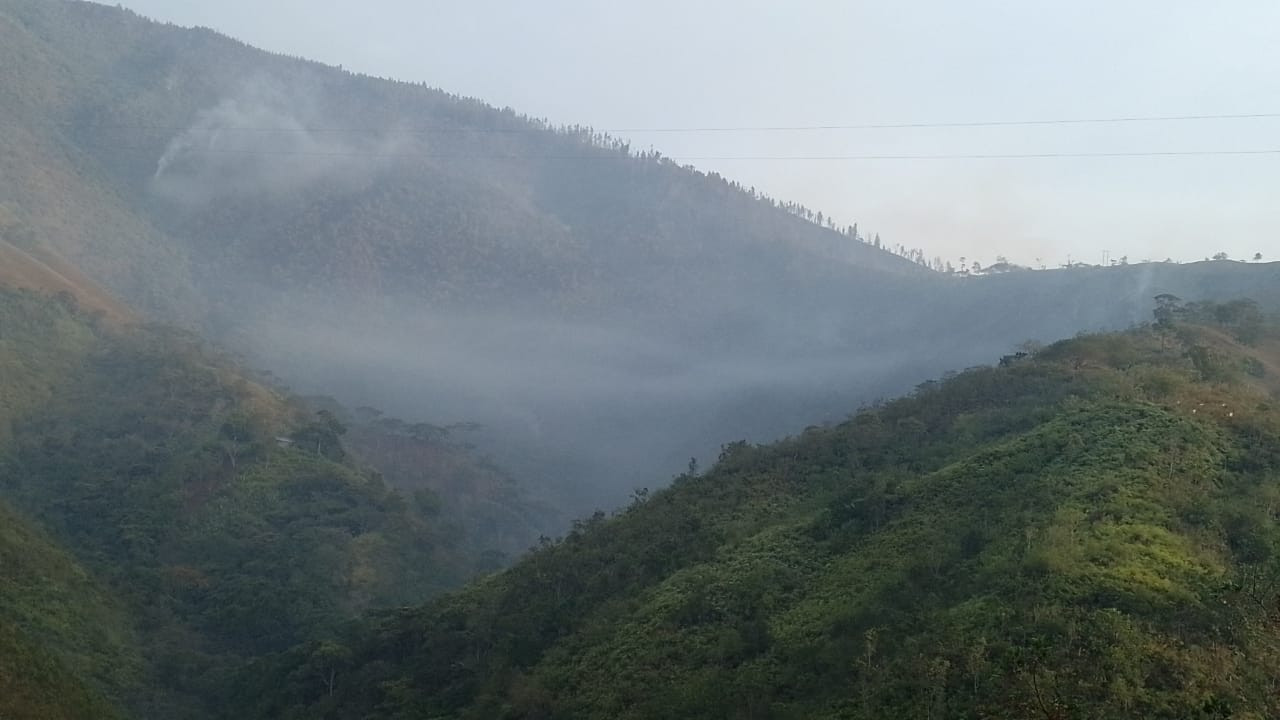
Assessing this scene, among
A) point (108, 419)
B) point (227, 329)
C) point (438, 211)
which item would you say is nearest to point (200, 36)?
point (438, 211)

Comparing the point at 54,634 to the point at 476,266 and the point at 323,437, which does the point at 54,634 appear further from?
the point at 476,266

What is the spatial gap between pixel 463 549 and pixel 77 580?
2449 centimetres

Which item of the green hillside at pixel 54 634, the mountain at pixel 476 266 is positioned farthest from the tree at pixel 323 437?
the mountain at pixel 476 266

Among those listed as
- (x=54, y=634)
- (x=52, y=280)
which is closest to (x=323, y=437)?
(x=52, y=280)

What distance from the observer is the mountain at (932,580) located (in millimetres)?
18453

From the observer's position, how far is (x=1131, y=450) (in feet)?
87.9

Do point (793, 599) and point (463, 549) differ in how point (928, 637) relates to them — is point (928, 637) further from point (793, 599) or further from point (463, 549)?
point (463, 549)

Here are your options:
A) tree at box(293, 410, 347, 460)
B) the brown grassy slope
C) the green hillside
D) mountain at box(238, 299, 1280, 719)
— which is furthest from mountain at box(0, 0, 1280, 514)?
the green hillside

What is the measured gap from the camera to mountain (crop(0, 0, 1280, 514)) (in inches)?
3725

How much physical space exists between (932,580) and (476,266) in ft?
355

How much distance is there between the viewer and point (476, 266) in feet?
418

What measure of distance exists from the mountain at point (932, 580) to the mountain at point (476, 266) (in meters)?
47.4

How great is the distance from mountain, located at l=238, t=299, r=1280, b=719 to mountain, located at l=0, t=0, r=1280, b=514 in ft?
155

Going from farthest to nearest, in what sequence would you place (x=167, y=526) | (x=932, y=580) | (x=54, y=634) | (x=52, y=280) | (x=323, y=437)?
(x=52, y=280) → (x=323, y=437) → (x=167, y=526) → (x=54, y=634) → (x=932, y=580)
